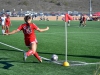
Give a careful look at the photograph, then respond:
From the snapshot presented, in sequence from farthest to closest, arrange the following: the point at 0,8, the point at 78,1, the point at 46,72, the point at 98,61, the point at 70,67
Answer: the point at 78,1 → the point at 0,8 → the point at 98,61 → the point at 70,67 → the point at 46,72

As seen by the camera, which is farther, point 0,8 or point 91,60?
point 0,8

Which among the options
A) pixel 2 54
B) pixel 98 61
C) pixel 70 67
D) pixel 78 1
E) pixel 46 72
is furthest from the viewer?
pixel 78 1

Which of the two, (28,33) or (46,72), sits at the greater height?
(28,33)

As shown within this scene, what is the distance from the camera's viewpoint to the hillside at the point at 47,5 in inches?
4892

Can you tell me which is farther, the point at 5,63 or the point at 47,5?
the point at 47,5

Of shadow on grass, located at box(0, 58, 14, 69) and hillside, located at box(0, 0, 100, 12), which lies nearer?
shadow on grass, located at box(0, 58, 14, 69)

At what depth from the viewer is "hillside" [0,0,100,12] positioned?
124250 mm

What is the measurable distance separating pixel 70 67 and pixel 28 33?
2.08 meters

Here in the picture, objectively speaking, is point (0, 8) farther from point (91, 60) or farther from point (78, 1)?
point (91, 60)

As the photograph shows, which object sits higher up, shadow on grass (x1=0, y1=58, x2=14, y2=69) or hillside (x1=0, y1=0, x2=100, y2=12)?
shadow on grass (x1=0, y1=58, x2=14, y2=69)

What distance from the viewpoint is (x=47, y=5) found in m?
127

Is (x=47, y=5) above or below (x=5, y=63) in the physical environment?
below

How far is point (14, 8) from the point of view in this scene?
405 feet

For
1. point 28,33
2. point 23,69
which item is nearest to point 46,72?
point 23,69
